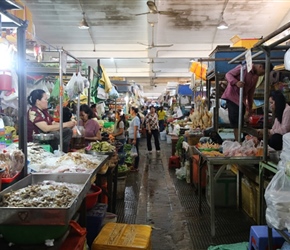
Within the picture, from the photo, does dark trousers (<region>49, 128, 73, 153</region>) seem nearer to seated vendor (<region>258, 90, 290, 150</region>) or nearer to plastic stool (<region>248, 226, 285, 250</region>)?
plastic stool (<region>248, 226, 285, 250</region>)

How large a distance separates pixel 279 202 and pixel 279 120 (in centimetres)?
307

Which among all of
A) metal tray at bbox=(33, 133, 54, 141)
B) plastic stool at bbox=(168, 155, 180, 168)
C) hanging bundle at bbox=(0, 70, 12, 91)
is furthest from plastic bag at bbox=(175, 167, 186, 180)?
hanging bundle at bbox=(0, 70, 12, 91)

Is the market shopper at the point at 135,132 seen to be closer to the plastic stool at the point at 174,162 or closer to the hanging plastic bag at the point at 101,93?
the plastic stool at the point at 174,162

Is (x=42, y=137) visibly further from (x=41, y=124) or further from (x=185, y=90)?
(x=185, y=90)

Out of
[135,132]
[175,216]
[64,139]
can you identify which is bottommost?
[175,216]

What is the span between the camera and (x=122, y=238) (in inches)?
117

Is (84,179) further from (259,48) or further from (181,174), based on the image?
(181,174)

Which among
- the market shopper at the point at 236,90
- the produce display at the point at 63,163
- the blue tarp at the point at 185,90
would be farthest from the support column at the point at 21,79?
the blue tarp at the point at 185,90

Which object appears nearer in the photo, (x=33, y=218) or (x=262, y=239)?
(x=33, y=218)

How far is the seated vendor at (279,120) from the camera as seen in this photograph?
15.2ft

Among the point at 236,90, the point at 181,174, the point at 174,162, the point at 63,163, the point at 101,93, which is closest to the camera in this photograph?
the point at 63,163

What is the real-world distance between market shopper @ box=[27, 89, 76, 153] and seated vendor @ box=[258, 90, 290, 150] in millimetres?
3083

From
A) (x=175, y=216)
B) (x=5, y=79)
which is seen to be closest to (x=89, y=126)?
(x=175, y=216)

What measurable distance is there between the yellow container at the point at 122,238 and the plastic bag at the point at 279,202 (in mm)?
1175
